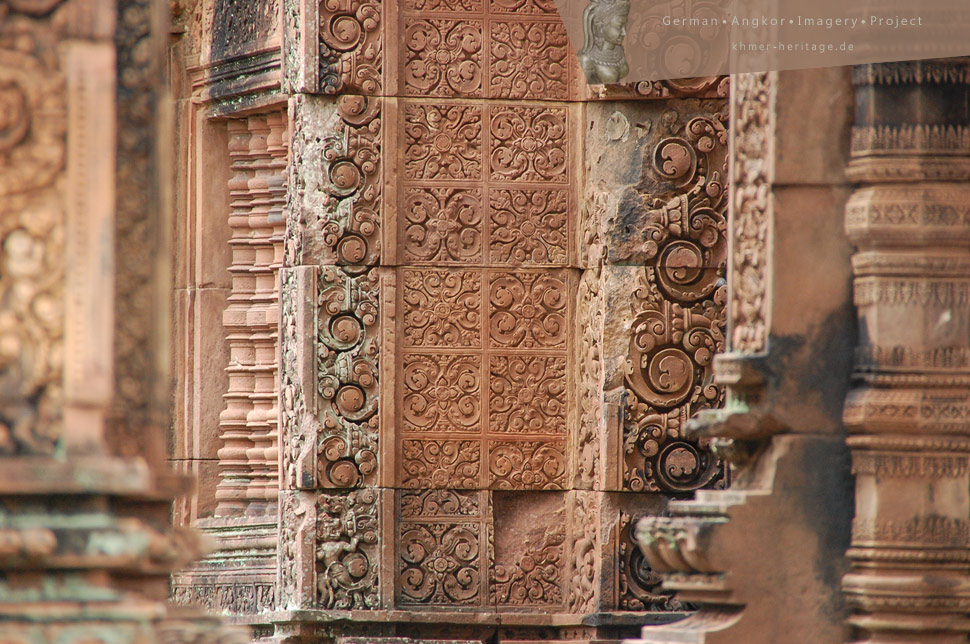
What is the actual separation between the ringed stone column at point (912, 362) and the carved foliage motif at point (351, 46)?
130 inches

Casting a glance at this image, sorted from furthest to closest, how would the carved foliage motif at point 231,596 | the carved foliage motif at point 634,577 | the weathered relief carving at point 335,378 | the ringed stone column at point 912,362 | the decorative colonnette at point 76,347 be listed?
the carved foliage motif at point 231,596
the weathered relief carving at point 335,378
the carved foliage motif at point 634,577
the ringed stone column at point 912,362
the decorative colonnette at point 76,347

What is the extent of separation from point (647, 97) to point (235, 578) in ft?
10.8

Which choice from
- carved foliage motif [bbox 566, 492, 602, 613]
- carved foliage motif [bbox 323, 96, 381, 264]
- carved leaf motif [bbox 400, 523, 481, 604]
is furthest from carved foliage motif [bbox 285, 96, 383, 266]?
carved foliage motif [bbox 566, 492, 602, 613]

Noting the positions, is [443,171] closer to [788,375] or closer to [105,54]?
[788,375]

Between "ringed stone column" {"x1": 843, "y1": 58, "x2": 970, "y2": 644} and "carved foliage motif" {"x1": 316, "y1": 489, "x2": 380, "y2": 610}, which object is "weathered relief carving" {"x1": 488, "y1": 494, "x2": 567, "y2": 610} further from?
"ringed stone column" {"x1": 843, "y1": 58, "x2": 970, "y2": 644}

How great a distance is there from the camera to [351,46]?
8523 mm

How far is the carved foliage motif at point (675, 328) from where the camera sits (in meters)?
8.35

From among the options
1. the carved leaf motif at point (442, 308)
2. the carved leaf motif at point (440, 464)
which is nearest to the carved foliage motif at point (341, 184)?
the carved leaf motif at point (442, 308)

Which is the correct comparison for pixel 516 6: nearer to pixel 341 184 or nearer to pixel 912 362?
pixel 341 184

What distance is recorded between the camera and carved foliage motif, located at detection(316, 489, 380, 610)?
838 cm

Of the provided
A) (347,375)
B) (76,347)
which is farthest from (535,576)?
(76,347)

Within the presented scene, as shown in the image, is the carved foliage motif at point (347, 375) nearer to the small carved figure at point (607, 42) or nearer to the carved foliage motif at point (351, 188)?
the carved foliage motif at point (351, 188)

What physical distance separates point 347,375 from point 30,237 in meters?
4.58

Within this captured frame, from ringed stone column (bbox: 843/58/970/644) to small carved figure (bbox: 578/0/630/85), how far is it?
8.99 ft
